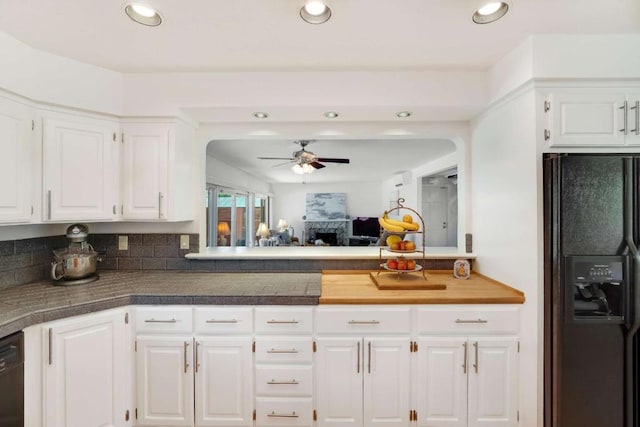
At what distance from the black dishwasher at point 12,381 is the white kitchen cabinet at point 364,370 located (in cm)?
145

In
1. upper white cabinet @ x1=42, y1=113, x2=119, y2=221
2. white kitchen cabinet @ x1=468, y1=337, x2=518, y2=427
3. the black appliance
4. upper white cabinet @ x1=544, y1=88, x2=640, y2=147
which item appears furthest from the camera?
the black appliance

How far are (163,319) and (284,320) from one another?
0.71 meters

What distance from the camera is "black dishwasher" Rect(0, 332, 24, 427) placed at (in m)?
1.34

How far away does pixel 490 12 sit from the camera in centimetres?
141

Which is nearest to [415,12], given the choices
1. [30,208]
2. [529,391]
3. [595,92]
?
[595,92]

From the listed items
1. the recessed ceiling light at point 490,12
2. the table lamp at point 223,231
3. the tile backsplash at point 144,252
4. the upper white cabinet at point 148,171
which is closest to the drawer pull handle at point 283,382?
the tile backsplash at point 144,252

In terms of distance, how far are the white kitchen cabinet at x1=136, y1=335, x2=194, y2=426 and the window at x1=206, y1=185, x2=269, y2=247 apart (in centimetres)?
260

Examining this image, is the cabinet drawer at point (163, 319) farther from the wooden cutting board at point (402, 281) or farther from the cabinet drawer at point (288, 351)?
the wooden cutting board at point (402, 281)

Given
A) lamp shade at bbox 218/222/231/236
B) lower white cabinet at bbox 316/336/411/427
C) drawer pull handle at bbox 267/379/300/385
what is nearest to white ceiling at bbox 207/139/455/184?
lamp shade at bbox 218/222/231/236

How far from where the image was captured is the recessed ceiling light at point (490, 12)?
1.37m

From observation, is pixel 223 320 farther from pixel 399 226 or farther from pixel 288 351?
pixel 399 226

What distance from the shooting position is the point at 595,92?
1.60 m

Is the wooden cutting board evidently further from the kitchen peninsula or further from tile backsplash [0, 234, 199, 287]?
tile backsplash [0, 234, 199, 287]

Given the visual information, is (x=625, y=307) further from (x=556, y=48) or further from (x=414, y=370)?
(x=556, y=48)
